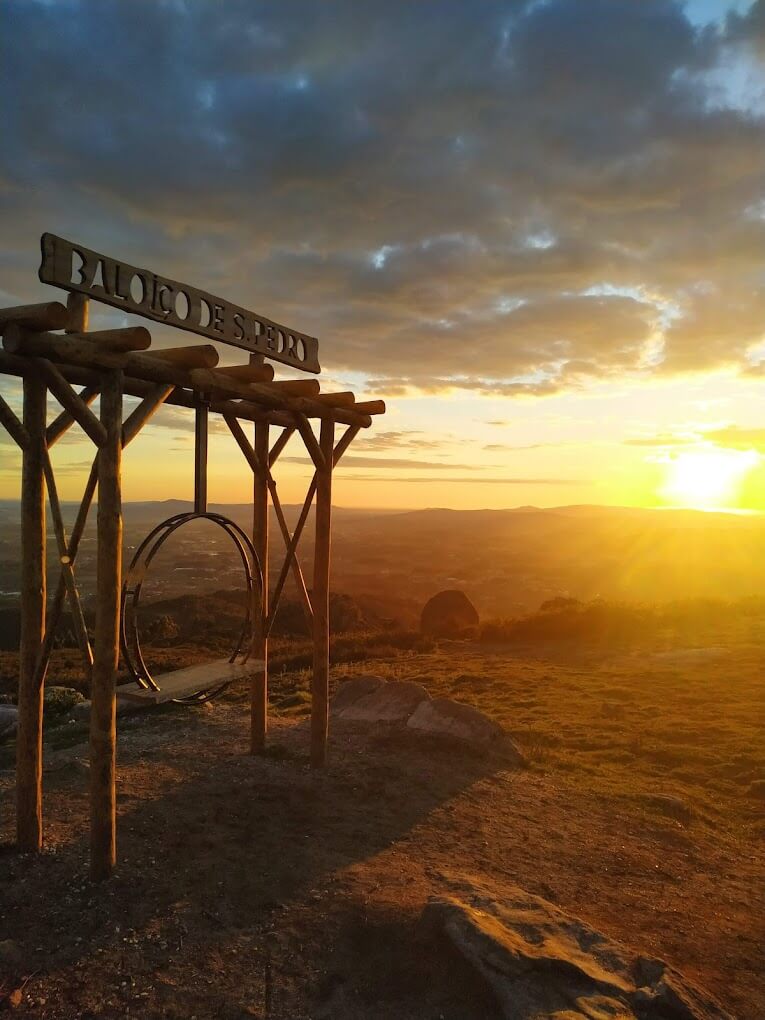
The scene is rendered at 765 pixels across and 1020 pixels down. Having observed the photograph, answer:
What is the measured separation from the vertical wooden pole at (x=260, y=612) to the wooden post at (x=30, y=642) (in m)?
2.77

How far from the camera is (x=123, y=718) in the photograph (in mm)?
11328

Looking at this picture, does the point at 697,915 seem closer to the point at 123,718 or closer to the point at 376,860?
the point at 376,860

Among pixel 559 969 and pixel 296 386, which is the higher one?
pixel 296 386

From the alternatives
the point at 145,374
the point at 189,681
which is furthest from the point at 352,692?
the point at 145,374

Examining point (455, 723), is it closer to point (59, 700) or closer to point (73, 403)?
point (73, 403)

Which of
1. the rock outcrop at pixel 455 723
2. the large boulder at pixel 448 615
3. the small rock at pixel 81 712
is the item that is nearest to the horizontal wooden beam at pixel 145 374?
the rock outcrop at pixel 455 723

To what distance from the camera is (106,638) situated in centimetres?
568

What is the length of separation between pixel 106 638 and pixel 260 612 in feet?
9.62

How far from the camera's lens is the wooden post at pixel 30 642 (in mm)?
6031

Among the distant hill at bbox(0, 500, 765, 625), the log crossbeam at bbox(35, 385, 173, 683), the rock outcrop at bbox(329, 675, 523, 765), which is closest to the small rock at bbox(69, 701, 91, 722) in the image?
the rock outcrop at bbox(329, 675, 523, 765)

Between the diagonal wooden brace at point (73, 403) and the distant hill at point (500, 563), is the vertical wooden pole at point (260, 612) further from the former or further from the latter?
the distant hill at point (500, 563)

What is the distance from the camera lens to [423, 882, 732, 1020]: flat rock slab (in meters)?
4.00

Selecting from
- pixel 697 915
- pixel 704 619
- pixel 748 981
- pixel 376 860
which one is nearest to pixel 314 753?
pixel 376 860

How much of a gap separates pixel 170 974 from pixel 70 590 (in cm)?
314
